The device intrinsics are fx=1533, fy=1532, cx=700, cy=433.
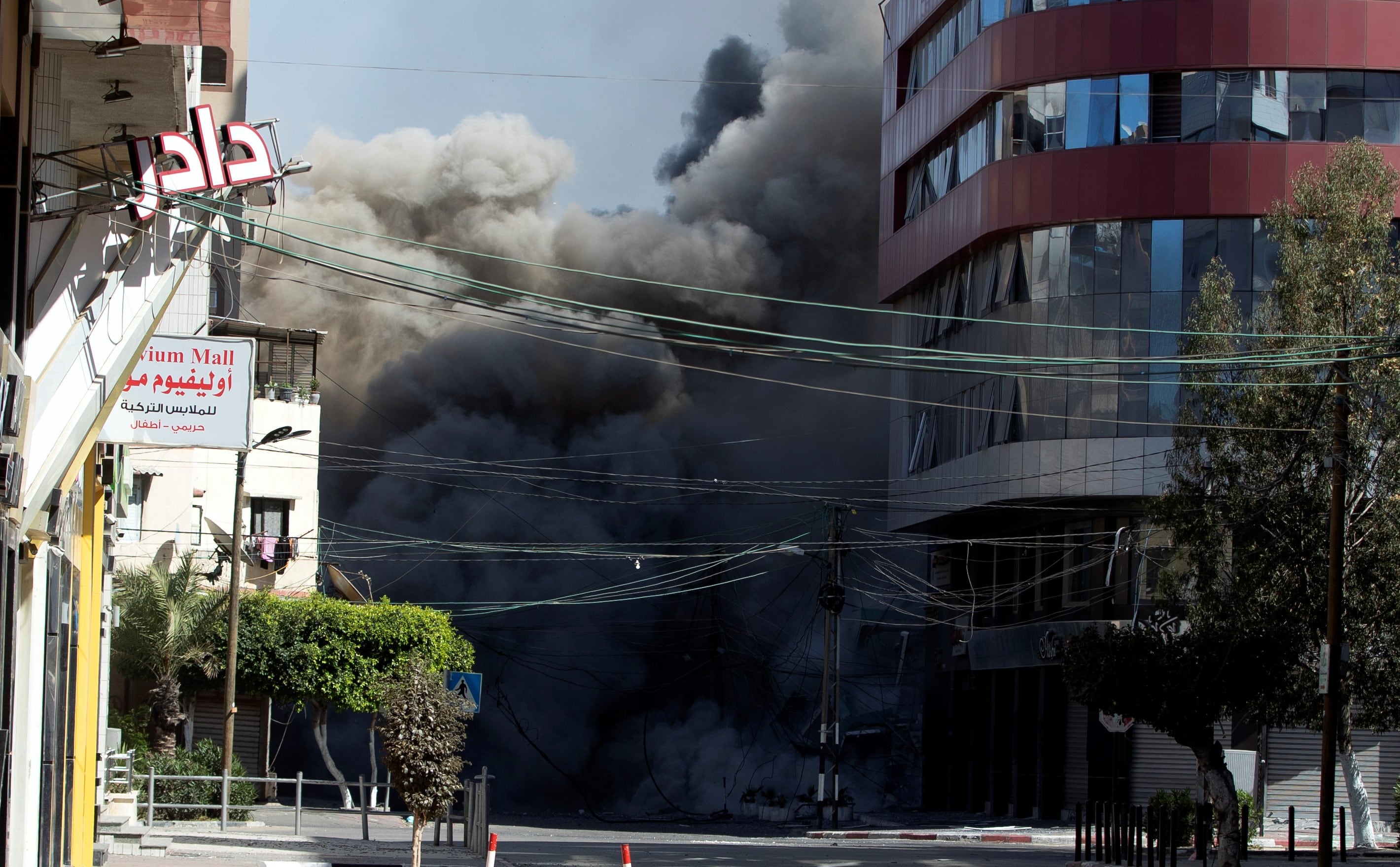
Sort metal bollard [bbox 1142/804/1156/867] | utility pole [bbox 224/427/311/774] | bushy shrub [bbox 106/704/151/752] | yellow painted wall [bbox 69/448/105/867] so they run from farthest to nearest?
bushy shrub [bbox 106/704/151/752] → utility pole [bbox 224/427/311/774] → metal bollard [bbox 1142/804/1156/867] → yellow painted wall [bbox 69/448/105/867]

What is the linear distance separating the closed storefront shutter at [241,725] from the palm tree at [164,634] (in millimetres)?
5549

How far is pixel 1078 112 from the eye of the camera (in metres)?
39.7

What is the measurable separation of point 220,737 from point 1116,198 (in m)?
28.3

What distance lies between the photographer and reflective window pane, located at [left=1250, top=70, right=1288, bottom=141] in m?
38.2

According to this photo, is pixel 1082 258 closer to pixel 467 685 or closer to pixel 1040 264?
pixel 1040 264

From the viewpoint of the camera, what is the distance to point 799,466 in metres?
67.6

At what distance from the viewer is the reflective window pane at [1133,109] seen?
128 feet

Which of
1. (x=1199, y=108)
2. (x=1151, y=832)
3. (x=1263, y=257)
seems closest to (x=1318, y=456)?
(x=1151, y=832)

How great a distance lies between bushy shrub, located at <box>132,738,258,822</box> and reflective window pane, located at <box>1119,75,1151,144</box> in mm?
26297

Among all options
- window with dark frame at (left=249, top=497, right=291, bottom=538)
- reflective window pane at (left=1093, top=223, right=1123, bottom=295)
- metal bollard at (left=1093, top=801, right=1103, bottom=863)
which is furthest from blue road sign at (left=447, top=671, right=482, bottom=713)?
window with dark frame at (left=249, top=497, right=291, bottom=538)

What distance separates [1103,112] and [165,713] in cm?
2719

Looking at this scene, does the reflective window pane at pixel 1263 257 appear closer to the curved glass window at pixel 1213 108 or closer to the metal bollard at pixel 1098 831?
the curved glass window at pixel 1213 108

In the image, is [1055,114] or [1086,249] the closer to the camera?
[1086,249]

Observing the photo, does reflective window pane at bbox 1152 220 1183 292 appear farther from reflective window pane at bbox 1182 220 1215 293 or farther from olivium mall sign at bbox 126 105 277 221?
olivium mall sign at bbox 126 105 277 221
